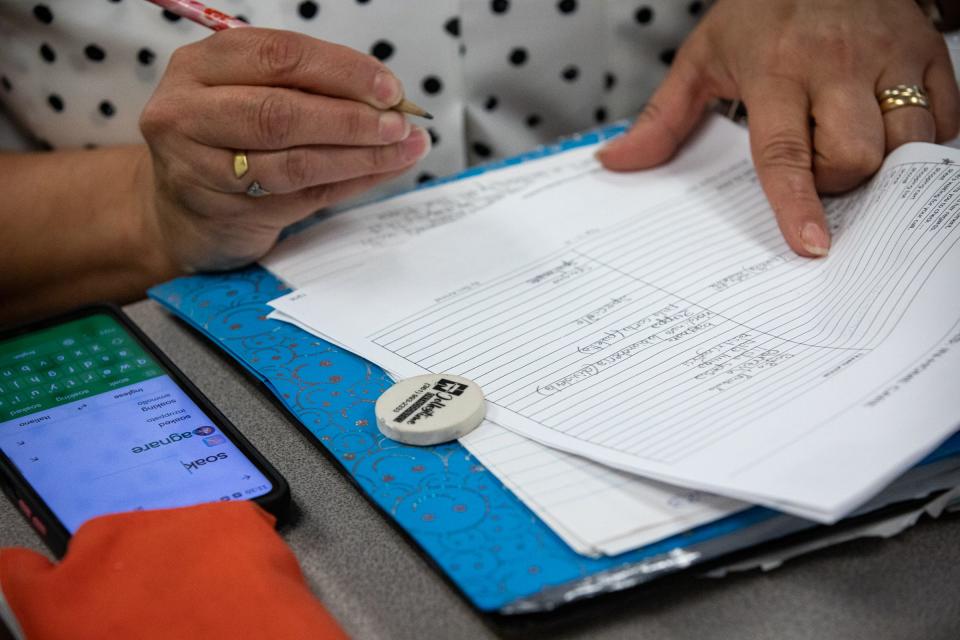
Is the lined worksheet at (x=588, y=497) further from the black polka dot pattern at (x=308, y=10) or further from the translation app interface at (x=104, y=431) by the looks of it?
the black polka dot pattern at (x=308, y=10)

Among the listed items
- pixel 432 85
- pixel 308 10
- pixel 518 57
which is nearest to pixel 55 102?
pixel 308 10

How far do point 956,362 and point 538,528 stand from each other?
252mm

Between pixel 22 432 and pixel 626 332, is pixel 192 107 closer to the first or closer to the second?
pixel 22 432

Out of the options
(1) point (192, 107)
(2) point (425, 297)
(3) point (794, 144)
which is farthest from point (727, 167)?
(1) point (192, 107)

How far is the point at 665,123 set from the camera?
850mm

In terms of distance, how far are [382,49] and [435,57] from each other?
6cm

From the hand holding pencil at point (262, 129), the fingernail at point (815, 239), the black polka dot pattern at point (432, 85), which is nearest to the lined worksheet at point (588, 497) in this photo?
the hand holding pencil at point (262, 129)

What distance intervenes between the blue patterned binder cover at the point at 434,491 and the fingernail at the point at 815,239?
286 mm

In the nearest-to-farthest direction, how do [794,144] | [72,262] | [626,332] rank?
[626,332], [794,144], [72,262]

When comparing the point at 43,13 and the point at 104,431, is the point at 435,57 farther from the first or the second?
the point at 104,431

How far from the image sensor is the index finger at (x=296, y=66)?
66cm

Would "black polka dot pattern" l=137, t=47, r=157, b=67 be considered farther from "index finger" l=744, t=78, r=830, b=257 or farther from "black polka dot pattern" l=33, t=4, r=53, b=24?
"index finger" l=744, t=78, r=830, b=257

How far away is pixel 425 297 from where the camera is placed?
672 millimetres

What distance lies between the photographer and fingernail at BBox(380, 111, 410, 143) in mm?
681
